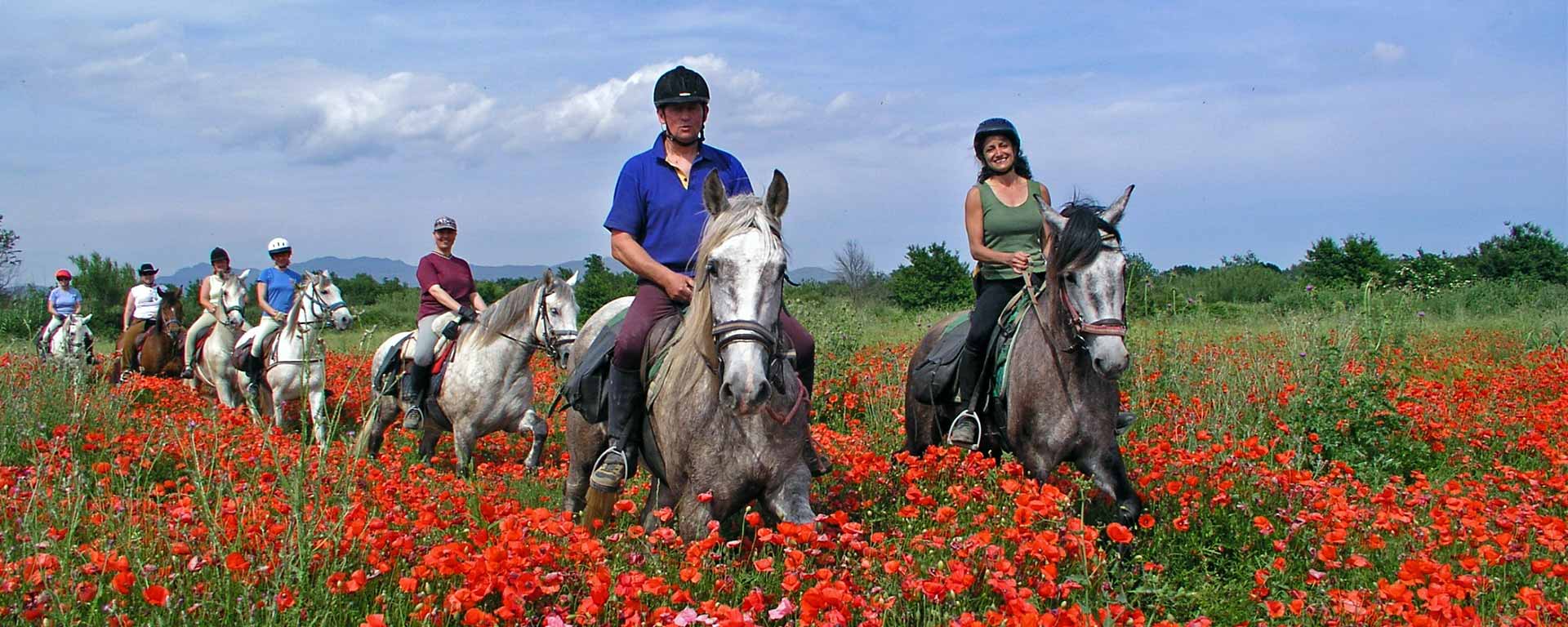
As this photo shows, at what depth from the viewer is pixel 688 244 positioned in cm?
490

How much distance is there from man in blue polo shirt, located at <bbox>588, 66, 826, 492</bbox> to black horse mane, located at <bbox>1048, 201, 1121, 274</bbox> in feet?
4.92

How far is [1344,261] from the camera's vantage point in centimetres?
3244

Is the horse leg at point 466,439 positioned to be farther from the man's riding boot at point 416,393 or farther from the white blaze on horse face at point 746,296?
the white blaze on horse face at point 746,296

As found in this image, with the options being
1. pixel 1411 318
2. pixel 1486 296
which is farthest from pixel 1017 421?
pixel 1486 296

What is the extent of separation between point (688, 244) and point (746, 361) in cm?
148

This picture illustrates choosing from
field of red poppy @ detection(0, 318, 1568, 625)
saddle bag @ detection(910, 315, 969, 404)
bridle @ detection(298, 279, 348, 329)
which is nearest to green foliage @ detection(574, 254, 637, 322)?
bridle @ detection(298, 279, 348, 329)

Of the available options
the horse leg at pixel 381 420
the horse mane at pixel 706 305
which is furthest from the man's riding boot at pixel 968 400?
the horse leg at pixel 381 420

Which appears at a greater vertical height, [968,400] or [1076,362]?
[1076,362]

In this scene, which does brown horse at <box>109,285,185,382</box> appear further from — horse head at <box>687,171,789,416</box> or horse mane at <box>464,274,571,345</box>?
horse head at <box>687,171,789,416</box>

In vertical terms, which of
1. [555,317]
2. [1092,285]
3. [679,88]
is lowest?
[555,317]

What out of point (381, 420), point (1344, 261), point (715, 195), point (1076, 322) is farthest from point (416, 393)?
point (1344, 261)

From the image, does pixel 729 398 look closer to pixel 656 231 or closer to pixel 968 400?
pixel 656 231

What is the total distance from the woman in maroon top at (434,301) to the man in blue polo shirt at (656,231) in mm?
5219

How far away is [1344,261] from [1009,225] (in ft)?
103
